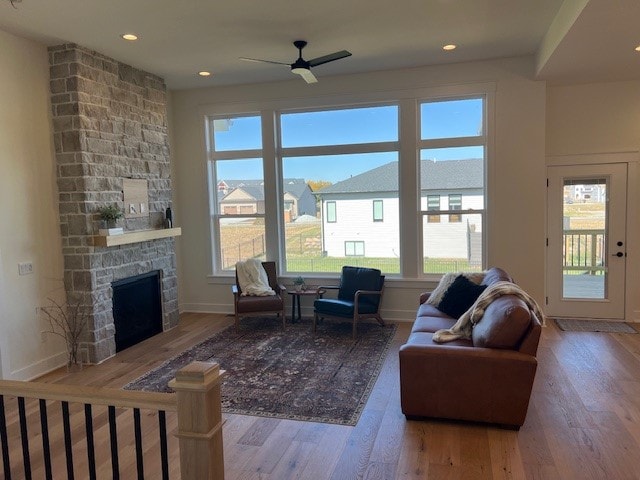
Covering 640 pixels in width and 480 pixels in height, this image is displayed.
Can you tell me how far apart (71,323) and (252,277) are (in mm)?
2101

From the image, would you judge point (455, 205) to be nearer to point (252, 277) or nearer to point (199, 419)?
point (252, 277)

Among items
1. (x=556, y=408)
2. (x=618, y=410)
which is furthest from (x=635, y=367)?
(x=556, y=408)

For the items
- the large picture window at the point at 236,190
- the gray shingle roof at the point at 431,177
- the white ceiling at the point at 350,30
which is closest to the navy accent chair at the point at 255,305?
the large picture window at the point at 236,190

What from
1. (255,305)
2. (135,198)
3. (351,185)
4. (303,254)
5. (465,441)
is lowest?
(465,441)

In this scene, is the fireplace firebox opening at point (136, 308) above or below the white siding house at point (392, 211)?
below

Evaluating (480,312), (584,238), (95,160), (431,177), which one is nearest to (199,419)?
(480,312)

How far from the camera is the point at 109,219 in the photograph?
4.60 meters

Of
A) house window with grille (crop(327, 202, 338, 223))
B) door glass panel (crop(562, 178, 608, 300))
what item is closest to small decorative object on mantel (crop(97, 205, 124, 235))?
house window with grille (crop(327, 202, 338, 223))

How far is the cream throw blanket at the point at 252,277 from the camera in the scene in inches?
223

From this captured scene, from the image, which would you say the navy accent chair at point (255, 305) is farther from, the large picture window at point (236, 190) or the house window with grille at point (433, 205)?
the house window with grille at point (433, 205)

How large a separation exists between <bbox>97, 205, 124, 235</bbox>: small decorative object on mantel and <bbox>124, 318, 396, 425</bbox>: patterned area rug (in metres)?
1.44

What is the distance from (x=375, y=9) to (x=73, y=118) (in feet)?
10.0

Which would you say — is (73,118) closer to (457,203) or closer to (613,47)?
(457,203)

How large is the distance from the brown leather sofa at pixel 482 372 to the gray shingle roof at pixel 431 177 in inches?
106
